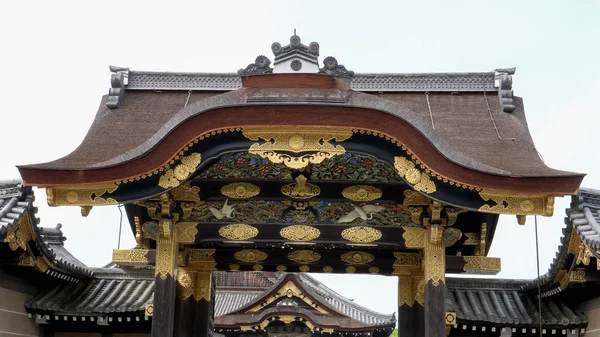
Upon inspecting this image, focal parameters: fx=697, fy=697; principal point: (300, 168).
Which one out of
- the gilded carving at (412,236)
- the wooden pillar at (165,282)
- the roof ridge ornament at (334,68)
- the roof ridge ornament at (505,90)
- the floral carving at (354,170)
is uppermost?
the roof ridge ornament at (505,90)

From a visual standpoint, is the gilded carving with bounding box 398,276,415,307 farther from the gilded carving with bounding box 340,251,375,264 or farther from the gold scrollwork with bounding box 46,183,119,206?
the gold scrollwork with bounding box 46,183,119,206

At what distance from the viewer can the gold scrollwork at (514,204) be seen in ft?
24.6

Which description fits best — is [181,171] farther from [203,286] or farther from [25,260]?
[25,260]

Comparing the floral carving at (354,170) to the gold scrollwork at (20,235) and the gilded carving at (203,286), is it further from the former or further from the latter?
the gold scrollwork at (20,235)

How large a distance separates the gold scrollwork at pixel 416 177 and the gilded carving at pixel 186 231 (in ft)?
8.70

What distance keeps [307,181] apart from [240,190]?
2.69 ft

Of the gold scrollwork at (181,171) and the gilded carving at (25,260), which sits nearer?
the gold scrollwork at (181,171)

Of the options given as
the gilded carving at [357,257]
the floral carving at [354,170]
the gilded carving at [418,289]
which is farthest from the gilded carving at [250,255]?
the gilded carving at [418,289]

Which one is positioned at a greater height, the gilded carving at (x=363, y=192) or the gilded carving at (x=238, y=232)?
the gilded carving at (x=363, y=192)

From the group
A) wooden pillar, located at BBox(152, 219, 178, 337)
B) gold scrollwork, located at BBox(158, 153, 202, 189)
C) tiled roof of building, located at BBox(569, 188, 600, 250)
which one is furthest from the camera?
tiled roof of building, located at BBox(569, 188, 600, 250)

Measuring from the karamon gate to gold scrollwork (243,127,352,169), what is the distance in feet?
0.05

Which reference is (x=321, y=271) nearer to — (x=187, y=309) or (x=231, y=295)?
(x=187, y=309)

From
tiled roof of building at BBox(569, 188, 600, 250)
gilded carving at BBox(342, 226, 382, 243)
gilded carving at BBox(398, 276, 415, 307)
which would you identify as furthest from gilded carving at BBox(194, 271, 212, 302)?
tiled roof of building at BBox(569, 188, 600, 250)

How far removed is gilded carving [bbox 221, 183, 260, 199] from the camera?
845 centimetres
